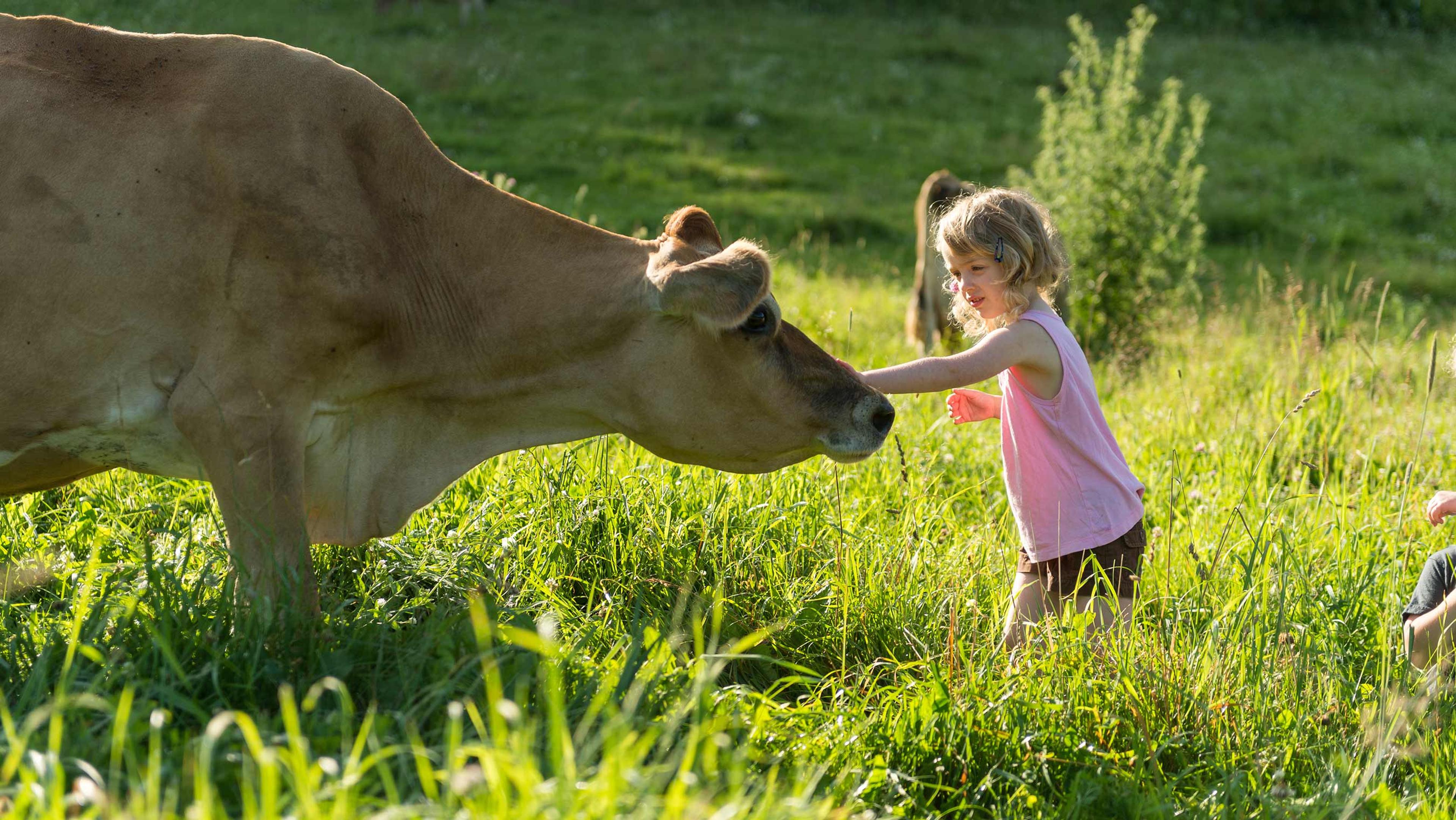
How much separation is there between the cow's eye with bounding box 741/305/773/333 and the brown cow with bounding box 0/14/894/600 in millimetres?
12

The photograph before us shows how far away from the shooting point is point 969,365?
13.8 feet

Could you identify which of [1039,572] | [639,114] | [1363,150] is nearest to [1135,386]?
[1039,572]

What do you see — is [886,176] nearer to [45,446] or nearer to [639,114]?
[639,114]

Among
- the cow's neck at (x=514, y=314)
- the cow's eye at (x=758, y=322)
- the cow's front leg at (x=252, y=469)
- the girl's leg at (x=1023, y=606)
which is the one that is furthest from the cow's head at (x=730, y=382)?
the cow's front leg at (x=252, y=469)

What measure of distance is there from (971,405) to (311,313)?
7.32ft

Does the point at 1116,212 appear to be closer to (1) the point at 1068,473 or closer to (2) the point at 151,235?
(1) the point at 1068,473

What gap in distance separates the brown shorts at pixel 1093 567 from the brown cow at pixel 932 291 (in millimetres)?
4774

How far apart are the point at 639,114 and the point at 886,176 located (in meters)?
3.89

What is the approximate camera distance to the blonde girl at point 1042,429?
4.33 metres

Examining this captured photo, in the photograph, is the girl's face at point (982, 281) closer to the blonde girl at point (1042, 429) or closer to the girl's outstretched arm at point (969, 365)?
the blonde girl at point (1042, 429)

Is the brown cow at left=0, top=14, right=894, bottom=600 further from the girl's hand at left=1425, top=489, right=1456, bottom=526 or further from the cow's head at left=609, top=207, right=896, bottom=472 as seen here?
the girl's hand at left=1425, top=489, right=1456, bottom=526

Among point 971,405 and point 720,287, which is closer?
point 720,287

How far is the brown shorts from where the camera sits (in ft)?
14.4

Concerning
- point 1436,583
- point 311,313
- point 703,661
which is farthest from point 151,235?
point 1436,583
